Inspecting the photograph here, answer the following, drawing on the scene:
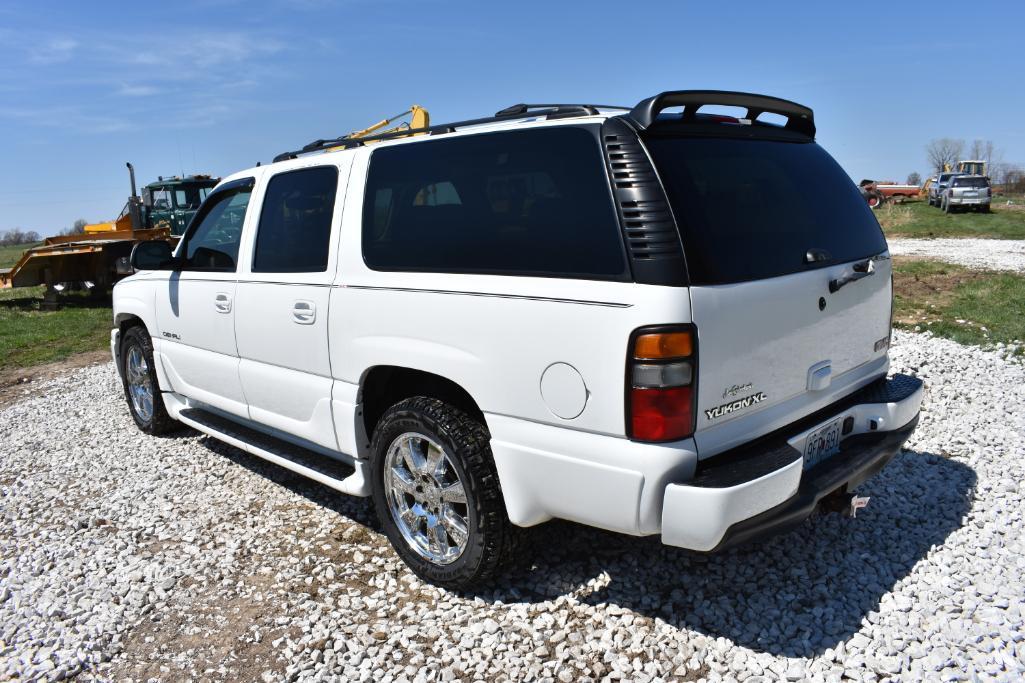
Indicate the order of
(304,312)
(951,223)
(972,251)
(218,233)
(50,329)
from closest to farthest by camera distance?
(304,312) < (218,233) < (50,329) < (972,251) < (951,223)

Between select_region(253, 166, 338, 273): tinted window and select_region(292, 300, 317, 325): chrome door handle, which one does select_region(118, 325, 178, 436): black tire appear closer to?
A: select_region(253, 166, 338, 273): tinted window

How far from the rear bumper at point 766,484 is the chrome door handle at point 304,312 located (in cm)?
211

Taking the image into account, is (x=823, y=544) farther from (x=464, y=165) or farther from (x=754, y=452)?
(x=464, y=165)

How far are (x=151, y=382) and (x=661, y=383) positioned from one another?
462cm

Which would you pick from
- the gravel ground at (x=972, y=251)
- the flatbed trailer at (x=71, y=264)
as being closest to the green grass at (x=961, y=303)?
the gravel ground at (x=972, y=251)

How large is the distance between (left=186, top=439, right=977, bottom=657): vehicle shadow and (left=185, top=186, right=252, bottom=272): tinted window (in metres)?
1.92

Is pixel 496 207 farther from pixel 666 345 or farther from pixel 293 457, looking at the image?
pixel 293 457

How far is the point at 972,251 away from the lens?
16844 mm

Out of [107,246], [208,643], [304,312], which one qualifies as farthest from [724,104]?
[107,246]

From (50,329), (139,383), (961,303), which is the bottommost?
(961,303)

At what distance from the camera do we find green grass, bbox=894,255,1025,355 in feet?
25.8

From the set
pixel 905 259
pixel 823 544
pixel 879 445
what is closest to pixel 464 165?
pixel 879 445

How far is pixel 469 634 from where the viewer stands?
301 cm

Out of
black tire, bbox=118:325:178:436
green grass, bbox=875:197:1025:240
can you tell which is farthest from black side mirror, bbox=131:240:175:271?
green grass, bbox=875:197:1025:240
